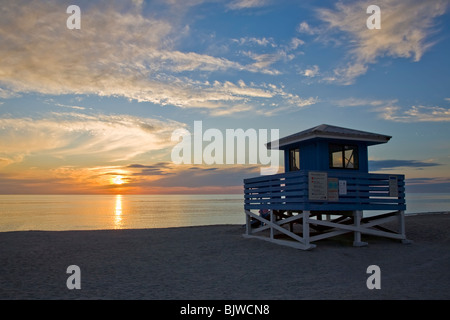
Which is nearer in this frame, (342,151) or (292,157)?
(342,151)

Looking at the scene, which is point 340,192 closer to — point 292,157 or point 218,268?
point 292,157

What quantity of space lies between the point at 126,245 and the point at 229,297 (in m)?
9.07

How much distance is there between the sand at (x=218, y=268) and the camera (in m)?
9.36

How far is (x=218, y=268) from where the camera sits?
12.2 meters

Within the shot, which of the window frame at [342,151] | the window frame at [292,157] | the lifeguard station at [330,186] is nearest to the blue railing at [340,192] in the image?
the lifeguard station at [330,186]

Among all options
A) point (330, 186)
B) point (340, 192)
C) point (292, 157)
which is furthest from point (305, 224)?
point (292, 157)

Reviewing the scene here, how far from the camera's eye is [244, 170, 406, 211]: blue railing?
15391 mm

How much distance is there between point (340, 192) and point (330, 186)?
62 cm

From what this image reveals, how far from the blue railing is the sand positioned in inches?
65.6

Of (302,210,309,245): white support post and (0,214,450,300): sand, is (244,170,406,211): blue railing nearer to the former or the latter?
(302,210,309,245): white support post

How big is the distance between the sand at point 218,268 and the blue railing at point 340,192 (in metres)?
1.67

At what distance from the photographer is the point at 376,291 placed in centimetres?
934
